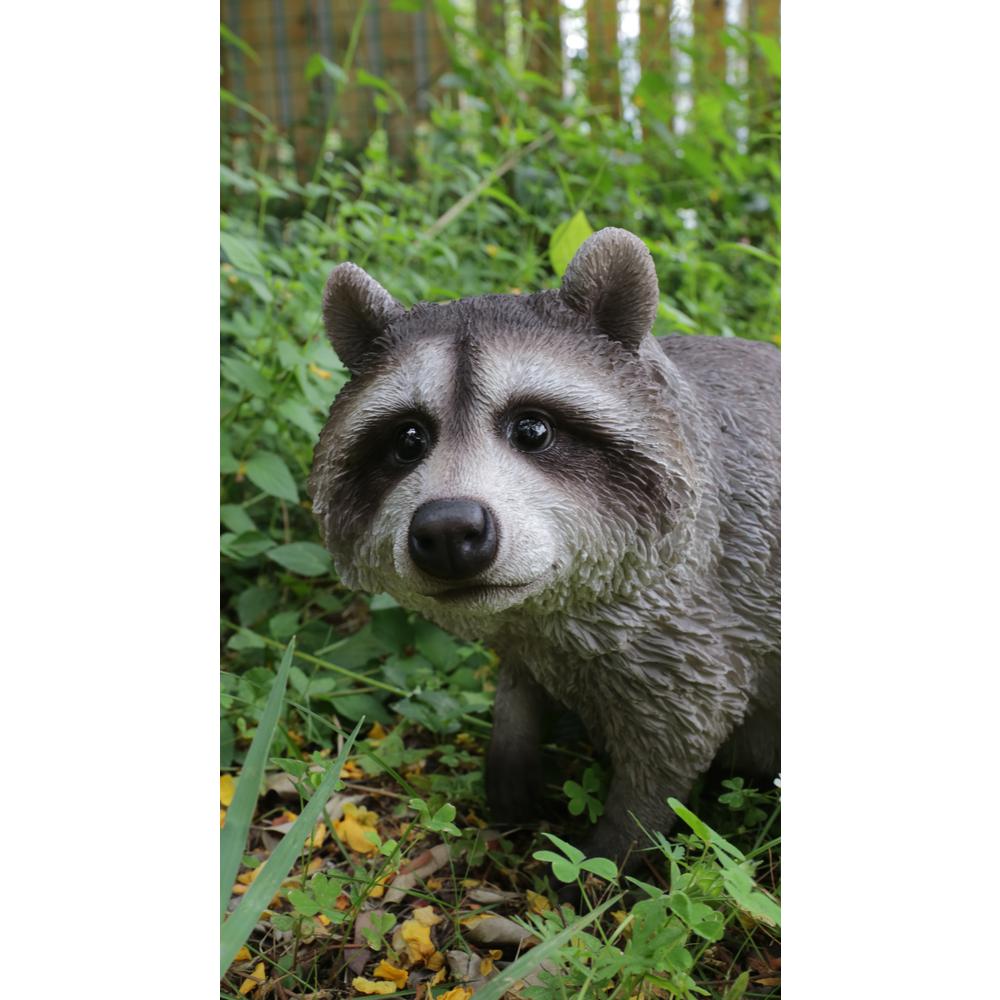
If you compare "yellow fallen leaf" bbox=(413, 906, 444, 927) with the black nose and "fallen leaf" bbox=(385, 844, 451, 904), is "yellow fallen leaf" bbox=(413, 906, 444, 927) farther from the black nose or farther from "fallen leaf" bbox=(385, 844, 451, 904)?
the black nose

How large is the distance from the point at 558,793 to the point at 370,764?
1.35 feet

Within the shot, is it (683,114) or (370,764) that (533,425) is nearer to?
(370,764)

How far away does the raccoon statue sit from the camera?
1477 millimetres

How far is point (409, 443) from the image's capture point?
5.10 feet

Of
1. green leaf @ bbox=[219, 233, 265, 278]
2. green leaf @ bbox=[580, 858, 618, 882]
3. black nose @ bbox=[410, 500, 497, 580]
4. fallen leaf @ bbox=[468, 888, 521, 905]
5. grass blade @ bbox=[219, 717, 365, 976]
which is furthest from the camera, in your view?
green leaf @ bbox=[219, 233, 265, 278]

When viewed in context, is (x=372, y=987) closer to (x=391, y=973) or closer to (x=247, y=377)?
(x=391, y=973)

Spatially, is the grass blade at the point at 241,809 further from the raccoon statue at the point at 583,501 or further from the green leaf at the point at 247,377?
the green leaf at the point at 247,377

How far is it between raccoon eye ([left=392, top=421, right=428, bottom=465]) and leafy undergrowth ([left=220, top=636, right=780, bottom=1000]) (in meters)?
0.35

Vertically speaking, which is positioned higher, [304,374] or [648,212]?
[648,212]

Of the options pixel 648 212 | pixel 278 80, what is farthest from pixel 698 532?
pixel 278 80

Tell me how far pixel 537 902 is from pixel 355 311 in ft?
3.52

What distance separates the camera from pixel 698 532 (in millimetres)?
1760

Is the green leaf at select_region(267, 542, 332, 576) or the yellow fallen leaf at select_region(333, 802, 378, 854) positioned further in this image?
the green leaf at select_region(267, 542, 332, 576)

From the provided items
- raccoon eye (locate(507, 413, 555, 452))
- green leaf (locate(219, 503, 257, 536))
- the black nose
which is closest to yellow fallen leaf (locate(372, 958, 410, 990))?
the black nose
